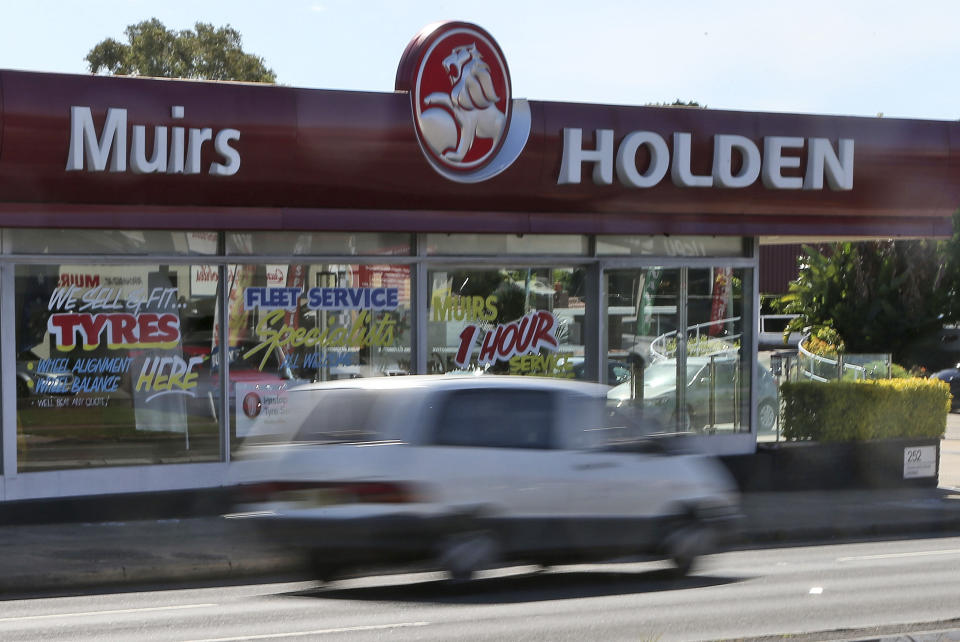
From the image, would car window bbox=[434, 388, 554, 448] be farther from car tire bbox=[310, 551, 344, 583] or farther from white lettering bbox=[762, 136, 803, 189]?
white lettering bbox=[762, 136, 803, 189]

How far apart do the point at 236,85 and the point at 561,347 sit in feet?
17.9

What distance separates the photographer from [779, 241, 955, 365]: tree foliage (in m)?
37.7

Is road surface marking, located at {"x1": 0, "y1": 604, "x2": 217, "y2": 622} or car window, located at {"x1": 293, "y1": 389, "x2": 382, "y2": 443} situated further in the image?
car window, located at {"x1": 293, "y1": 389, "x2": 382, "y2": 443}

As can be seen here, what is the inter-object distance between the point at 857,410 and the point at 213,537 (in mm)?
9197

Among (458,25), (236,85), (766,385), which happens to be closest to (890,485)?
(766,385)

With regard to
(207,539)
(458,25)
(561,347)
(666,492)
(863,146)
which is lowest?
(207,539)

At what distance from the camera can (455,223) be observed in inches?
596

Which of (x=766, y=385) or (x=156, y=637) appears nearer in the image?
(x=156, y=637)

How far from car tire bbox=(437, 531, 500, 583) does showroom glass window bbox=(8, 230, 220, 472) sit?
6.04 m

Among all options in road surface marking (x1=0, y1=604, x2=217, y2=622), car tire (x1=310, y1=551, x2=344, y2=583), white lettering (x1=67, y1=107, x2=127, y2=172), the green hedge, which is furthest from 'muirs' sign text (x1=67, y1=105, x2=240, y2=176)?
the green hedge

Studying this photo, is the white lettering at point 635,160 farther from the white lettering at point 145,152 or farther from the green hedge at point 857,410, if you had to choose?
the white lettering at point 145,152

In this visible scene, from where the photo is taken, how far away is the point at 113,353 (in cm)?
1416

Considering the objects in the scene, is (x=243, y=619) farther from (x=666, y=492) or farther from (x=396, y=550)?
(x=666, y=492)

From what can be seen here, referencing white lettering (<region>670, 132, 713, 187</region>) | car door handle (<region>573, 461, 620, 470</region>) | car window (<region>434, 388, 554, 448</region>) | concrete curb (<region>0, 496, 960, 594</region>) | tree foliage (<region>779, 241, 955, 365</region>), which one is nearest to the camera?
car window (<region>434, 388, 554, 448</region>)
